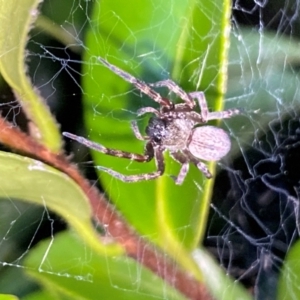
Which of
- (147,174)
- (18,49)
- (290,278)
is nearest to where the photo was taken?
(18,49)

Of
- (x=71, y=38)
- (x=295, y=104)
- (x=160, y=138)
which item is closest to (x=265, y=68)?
(x=295, y=104)

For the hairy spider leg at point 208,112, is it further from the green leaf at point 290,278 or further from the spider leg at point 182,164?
the green leaf at point 290,278

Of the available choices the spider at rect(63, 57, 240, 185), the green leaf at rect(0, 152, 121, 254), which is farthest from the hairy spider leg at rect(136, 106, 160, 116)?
the green leaf at rect(0, 152, 121, 254)

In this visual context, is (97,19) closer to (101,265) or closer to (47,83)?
(47,83)

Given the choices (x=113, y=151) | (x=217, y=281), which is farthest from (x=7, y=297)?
(x=217, y=281)

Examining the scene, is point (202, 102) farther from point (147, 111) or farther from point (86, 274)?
point (86, 274)

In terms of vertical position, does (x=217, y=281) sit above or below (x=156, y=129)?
below

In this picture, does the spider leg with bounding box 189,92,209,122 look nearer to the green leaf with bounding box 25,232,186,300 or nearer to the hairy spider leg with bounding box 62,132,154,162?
the hairy spider leg with bounding box 62,132,154,162

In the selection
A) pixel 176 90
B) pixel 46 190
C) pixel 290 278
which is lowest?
pixel 290 278
